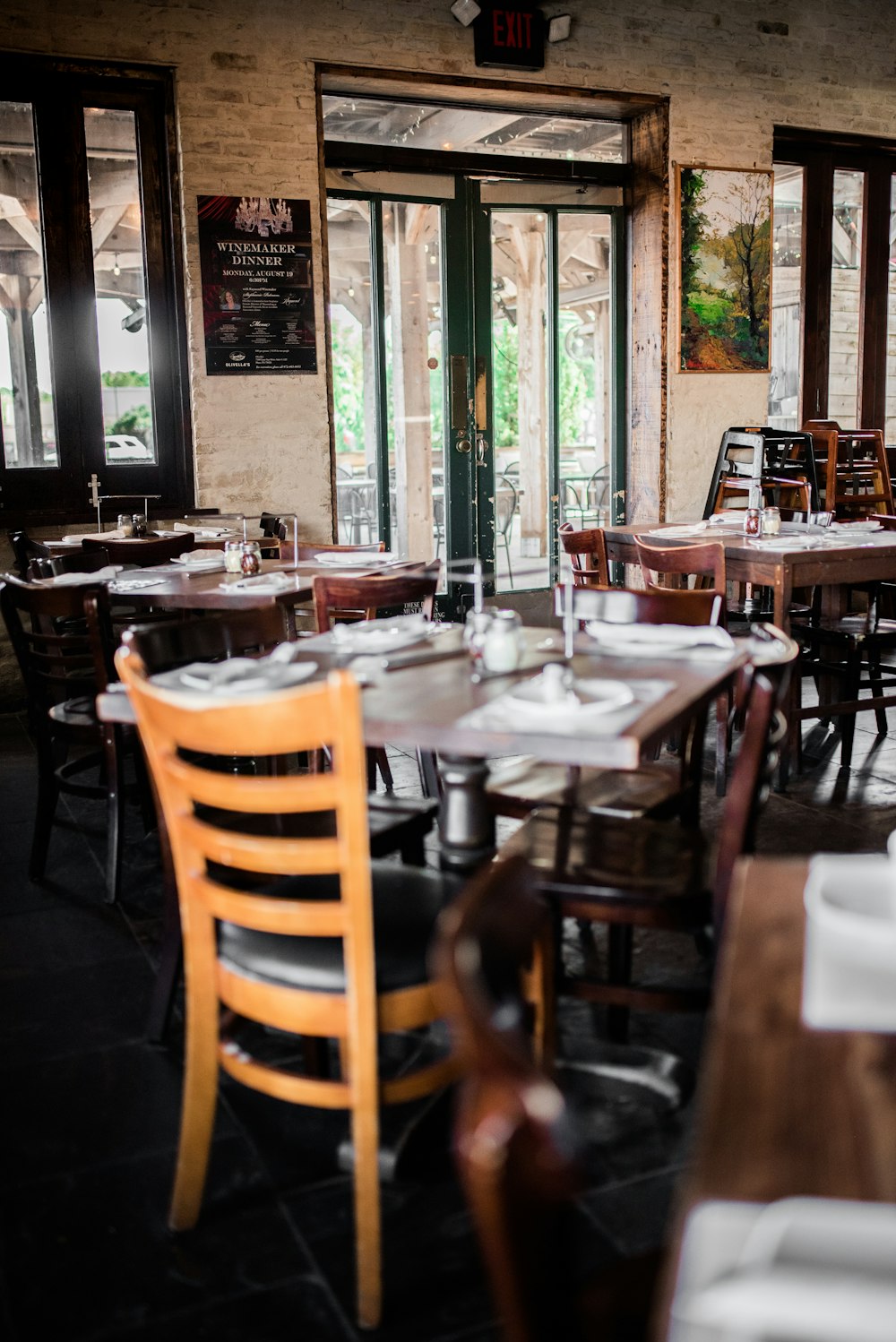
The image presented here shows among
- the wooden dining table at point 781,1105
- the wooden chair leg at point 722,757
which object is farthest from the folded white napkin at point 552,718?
the wooden chair leg at point 722,757

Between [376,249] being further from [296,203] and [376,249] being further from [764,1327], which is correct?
[764,1327]

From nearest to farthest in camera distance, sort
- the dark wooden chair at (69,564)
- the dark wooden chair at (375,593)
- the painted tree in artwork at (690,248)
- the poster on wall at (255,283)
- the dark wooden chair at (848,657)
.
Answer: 1. the dark wooden chair at (375,593)
2. the dark wooden chair at (69,564)
3. the dark wooden chair at (848,657)
4. the poster on wall at (255,283)
5. the painted tree in artwork at (690,248)

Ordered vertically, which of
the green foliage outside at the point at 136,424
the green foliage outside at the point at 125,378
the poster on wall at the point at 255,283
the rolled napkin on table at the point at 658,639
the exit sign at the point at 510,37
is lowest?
the rolled napkin on table at the point at 658,639

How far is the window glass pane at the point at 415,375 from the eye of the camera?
23.1 feet

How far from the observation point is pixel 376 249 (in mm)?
6926

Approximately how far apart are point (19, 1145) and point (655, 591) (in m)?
1.88

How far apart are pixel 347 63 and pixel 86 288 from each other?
5.75 feet

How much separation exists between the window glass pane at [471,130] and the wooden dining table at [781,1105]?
6.47 metres

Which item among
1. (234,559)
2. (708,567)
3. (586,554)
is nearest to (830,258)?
(586,554)

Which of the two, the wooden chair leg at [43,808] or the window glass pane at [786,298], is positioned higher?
the window glass pane at [786,298]

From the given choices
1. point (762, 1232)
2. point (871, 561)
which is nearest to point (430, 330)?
point (871, 561)

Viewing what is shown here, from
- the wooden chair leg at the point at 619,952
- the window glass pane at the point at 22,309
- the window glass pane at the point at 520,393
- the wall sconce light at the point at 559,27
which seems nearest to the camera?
the wooden chair leg at the point at 619,952

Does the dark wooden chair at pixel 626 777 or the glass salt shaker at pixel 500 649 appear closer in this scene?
the glass salt shaker at pixel 500 649

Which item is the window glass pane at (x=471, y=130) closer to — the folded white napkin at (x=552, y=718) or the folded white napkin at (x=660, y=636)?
the folded white napkin at (x=660, y=636)
